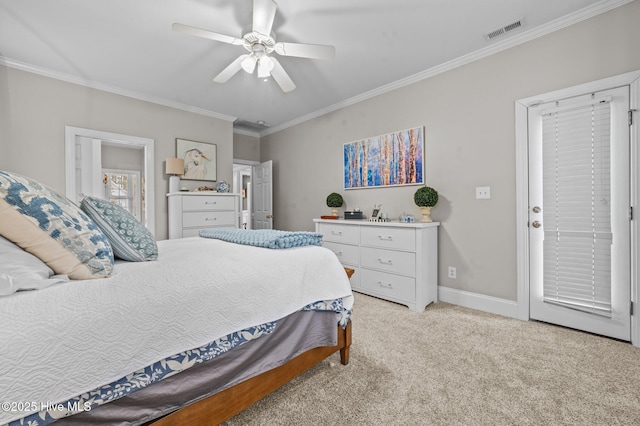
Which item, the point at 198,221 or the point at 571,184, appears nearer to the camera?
the point at 571,184

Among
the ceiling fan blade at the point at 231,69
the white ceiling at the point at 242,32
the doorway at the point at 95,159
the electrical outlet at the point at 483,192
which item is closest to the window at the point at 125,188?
the doorway at the point at 95,159

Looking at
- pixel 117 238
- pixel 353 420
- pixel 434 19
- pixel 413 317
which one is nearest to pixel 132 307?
pixel 117 238

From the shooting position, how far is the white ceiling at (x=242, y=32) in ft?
7.03

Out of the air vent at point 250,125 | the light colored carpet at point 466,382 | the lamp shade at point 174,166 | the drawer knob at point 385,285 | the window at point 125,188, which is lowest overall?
the light colored carpet at point 466,382

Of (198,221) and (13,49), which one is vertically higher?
(13,49)

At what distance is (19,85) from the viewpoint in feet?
9.81

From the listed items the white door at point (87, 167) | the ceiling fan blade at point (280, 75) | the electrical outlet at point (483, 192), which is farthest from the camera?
the white door at point (87, 167)

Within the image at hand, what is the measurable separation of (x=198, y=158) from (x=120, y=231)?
3275mm

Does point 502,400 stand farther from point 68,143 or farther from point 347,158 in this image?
point 68,143

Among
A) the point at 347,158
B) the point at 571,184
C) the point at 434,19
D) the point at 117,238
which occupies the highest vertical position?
the point at 434,19

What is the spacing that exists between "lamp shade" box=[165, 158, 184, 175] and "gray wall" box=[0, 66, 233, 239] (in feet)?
0.65

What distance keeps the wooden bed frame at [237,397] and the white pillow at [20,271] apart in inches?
23.1

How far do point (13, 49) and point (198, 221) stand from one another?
250 centimetres

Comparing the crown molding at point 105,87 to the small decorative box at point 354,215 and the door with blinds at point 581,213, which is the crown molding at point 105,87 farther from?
the door with blinds at point 581,213
